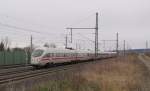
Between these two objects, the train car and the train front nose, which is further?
the train car

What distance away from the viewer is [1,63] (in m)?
44.3

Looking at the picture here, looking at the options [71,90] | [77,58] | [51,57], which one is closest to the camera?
[71,90]

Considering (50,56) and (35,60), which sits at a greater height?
(50,56)

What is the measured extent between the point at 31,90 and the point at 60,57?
100 ft

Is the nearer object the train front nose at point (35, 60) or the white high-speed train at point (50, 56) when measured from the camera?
the train front nose at point (35, 60)

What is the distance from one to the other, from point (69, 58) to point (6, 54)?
9903mm

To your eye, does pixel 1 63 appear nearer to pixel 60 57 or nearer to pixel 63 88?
pixel 60 57

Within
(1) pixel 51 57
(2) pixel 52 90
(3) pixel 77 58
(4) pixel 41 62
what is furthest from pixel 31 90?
(3) pixel 77 58

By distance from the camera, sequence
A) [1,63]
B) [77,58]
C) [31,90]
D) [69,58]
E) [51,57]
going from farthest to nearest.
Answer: [77,58] → [69,58] → [1,63] → [51,57] → [31,90]

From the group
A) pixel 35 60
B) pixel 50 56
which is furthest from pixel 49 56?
pixel 35 60

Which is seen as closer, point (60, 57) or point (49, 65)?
point (49, 65)

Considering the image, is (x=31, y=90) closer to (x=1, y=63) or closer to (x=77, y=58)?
(x=1, y=63)

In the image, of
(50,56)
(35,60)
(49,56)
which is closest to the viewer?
(35,60)

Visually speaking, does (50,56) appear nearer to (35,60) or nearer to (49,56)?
(49,56)
